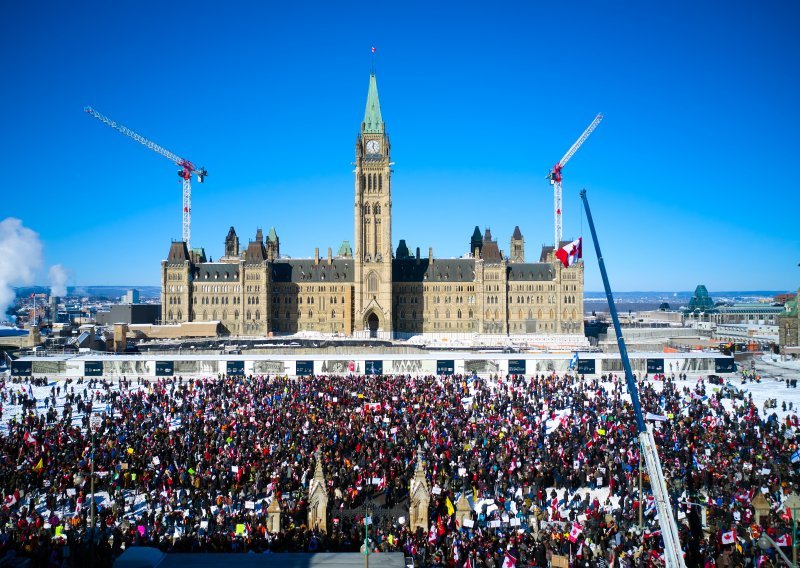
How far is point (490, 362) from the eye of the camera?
185 ft

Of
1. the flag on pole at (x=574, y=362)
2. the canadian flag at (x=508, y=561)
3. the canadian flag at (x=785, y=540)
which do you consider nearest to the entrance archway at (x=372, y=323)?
the flag on pole at (x=574, y=362)

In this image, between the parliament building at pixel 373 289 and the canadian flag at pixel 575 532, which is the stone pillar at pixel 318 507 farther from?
the parliament building at pixel 373 289

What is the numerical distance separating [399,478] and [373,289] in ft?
250

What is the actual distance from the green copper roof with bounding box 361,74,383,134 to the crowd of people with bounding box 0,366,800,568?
69.4 metres

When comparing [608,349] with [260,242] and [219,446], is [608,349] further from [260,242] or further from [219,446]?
[260,242]

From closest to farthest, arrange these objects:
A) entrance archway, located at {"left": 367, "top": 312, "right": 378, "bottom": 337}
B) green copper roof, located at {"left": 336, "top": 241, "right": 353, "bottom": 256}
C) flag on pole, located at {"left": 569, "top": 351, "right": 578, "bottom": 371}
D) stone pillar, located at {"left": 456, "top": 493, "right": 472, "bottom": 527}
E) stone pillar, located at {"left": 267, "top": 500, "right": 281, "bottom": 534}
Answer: stone pillar, located at {"left": 267, "top": 500, "right": 281, "bottom": 534} → stone pillar, located at {"left": 456, "top": 493, "right": 472, "bottom": 527} → flag on pole, located at {"left": 569, "top": 351, "right": 578, "bottom": 371} → entrance archway, located at {"left": 367, "top": 312, "right": 378, "bottom": 337} → green copper roof, located at {"left": 336, "top": 241, "right": 353, "bottom": 256}

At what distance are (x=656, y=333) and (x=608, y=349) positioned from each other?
49.3 m

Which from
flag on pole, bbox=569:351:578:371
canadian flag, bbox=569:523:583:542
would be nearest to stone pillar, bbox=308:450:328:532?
canadian flag, bbox=569:523:583:542

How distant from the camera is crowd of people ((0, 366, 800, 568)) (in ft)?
65.8

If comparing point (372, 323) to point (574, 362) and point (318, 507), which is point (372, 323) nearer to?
point (574, 362)

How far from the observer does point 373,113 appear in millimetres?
104250

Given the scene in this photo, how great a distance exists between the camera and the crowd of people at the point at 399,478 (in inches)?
789

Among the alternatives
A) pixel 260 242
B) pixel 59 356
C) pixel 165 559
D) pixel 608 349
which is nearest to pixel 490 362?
pixel 608 349

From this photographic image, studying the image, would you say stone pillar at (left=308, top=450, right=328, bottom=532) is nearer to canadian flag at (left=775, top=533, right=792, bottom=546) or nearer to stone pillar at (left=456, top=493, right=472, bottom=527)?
stone pillar at (left=456, top=493, right=472, bottom=527)
